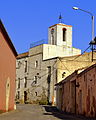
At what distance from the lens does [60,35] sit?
50.8 metres

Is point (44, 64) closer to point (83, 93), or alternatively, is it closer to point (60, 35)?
point (60, 35)

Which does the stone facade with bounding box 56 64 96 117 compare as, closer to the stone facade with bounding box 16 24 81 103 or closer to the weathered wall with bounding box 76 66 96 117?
the weathered wall with bounding box 76 66 96 117

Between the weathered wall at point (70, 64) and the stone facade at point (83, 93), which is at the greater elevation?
the weathered wall at point (70, 64)

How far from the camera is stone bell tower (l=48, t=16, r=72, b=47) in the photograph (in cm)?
→ 5058

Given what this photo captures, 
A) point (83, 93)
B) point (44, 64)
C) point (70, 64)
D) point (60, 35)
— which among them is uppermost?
point (60, 35)

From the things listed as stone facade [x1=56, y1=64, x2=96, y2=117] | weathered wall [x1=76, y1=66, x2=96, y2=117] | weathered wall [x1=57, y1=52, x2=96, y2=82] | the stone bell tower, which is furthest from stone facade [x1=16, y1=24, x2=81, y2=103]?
weathered wall [x1=76, y1=66, x2=96, y2=117]

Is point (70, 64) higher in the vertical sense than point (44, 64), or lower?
lower

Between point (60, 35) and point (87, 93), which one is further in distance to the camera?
point (60, 35)

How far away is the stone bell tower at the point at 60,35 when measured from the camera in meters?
50.6

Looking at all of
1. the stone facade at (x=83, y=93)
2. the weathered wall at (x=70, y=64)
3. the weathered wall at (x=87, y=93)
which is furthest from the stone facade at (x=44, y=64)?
the weathered wall at (x=87, y=93)

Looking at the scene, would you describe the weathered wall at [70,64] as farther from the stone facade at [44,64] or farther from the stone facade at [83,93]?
the stone facade at [83,93]

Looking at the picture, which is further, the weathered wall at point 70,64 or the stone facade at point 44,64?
the stone facade at point 44,64

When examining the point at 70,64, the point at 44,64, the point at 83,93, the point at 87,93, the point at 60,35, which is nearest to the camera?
the point at 87,93

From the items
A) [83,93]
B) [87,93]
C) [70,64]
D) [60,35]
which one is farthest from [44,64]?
[87,93]
